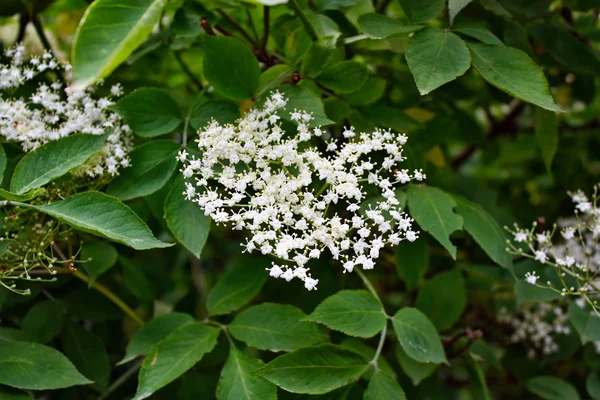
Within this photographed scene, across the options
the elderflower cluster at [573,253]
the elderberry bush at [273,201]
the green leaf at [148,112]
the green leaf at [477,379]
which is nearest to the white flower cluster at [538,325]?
the elderberry bush at [273,201]

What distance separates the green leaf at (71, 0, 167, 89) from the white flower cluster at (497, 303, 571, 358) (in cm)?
126

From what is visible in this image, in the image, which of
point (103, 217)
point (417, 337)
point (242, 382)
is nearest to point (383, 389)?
point (417, 337)

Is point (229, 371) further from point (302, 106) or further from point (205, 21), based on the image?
point (205, 21)

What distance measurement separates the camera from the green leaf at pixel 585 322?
132 cm

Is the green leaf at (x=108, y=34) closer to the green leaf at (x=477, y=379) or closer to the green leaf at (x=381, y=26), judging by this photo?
the green leaf at (x=381, y=26)

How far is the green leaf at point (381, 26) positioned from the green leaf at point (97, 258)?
0.71 meters

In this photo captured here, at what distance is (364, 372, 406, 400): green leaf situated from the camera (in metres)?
1.10

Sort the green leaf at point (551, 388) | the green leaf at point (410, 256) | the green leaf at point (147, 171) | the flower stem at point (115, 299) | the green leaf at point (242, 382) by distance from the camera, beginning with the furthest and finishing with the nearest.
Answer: the green leaf at point (551, 388), the flower stem at point (115, 299), the green leaf at point (410, 256), the green leaf at point (147, 171), the green leaf at point (242, 382)

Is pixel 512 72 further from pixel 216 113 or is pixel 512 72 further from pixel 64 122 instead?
pixel 64 122

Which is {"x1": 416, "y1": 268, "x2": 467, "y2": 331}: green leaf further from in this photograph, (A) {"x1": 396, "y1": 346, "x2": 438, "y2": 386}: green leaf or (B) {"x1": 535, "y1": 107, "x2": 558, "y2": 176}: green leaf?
(B) {"x1": 535, "y1": 107, "x2": 558, "y2": 176}: green leaf

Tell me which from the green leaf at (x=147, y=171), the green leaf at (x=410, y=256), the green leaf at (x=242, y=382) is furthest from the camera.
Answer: the green leaf at (x=410, y=256)

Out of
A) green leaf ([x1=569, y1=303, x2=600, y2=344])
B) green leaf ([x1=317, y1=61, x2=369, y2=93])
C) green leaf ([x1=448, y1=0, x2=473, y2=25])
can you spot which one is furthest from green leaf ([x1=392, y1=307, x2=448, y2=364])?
green leaf ([x1=448, y1=0, x2=473, y2=25])

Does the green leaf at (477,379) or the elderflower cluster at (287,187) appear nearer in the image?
the elderflower cluster at (287,187)

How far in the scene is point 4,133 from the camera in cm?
118
